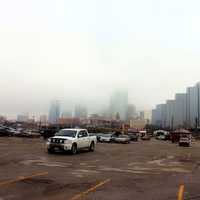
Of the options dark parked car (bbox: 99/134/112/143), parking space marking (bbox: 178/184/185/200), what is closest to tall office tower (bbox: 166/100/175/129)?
dark parked car (bbox: 99/134/112/143)

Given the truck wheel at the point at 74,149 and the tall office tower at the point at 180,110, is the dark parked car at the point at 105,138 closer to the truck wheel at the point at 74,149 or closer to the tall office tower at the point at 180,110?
the truck wheel at the point at 74,149

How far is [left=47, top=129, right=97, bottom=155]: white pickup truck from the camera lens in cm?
2134

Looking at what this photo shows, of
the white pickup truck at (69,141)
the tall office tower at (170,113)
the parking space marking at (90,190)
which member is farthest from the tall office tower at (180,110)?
the parking space marking at (90,190)

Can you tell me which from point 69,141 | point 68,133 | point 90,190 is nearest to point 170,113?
point 68,133

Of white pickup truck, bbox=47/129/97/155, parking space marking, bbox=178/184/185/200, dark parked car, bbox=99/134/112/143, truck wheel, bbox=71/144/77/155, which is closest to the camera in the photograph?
parking space marking, bbox=178/184/185/200

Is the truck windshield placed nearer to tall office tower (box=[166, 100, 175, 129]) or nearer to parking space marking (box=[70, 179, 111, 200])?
parking space marking (box=[70, 179, 111, 200])

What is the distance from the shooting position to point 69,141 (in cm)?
2150

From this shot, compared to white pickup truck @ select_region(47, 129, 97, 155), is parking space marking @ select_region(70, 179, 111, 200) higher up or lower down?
lower down

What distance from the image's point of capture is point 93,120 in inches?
6196

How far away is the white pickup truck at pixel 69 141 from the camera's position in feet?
70.0

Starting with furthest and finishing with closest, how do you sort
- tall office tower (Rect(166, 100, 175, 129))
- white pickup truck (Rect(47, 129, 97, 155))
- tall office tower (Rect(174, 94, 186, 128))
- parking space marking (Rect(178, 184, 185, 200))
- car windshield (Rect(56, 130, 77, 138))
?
1. tall office tower (Rect(166, 100, 175, 129))
2. tall office tower (Rect(174, 94, 186, 128))
3. car windshield (Rect(56, 130, 77, 138))
4. white pickup truck (Rect(47, 129, 97, 155))
5. parking space marking (Rect(178, 184, 185, 200))

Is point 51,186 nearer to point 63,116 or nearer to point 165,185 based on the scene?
point 165,185

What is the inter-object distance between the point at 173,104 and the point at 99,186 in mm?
127703

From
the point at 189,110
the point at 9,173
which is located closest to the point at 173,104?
Result: the point at 189,110
